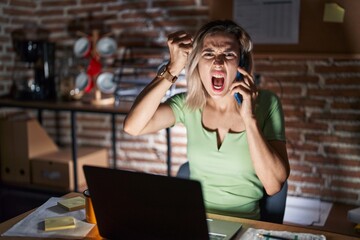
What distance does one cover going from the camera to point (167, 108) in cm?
180

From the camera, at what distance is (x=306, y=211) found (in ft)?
8.63

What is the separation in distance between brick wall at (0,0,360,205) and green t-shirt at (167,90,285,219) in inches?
44.3

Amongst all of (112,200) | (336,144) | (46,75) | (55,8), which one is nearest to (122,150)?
(46,75)

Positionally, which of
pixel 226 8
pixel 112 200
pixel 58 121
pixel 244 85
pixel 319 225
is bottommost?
pixel 319 225

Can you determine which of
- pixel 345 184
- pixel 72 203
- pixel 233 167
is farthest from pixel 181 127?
pixel 72 203

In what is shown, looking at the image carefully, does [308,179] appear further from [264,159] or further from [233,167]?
[264,159]

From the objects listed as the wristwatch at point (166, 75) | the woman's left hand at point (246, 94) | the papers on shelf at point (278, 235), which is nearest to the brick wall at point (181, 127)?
the wristwatch at point (166, 75)

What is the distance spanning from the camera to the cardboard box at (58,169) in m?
3.09

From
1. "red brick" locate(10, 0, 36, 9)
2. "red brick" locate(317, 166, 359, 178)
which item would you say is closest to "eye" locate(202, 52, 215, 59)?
"red brick" locate(317, 166, 359, 178)

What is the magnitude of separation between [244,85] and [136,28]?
6.23 feet

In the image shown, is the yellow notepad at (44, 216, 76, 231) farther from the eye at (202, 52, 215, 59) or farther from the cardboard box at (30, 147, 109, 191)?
the cardboard box at (30, 147, 109, 191)

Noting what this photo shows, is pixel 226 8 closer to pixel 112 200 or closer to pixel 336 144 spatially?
pixel 336 144

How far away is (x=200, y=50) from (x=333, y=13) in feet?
4.06

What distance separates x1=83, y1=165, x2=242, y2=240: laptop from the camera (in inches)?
38.8
